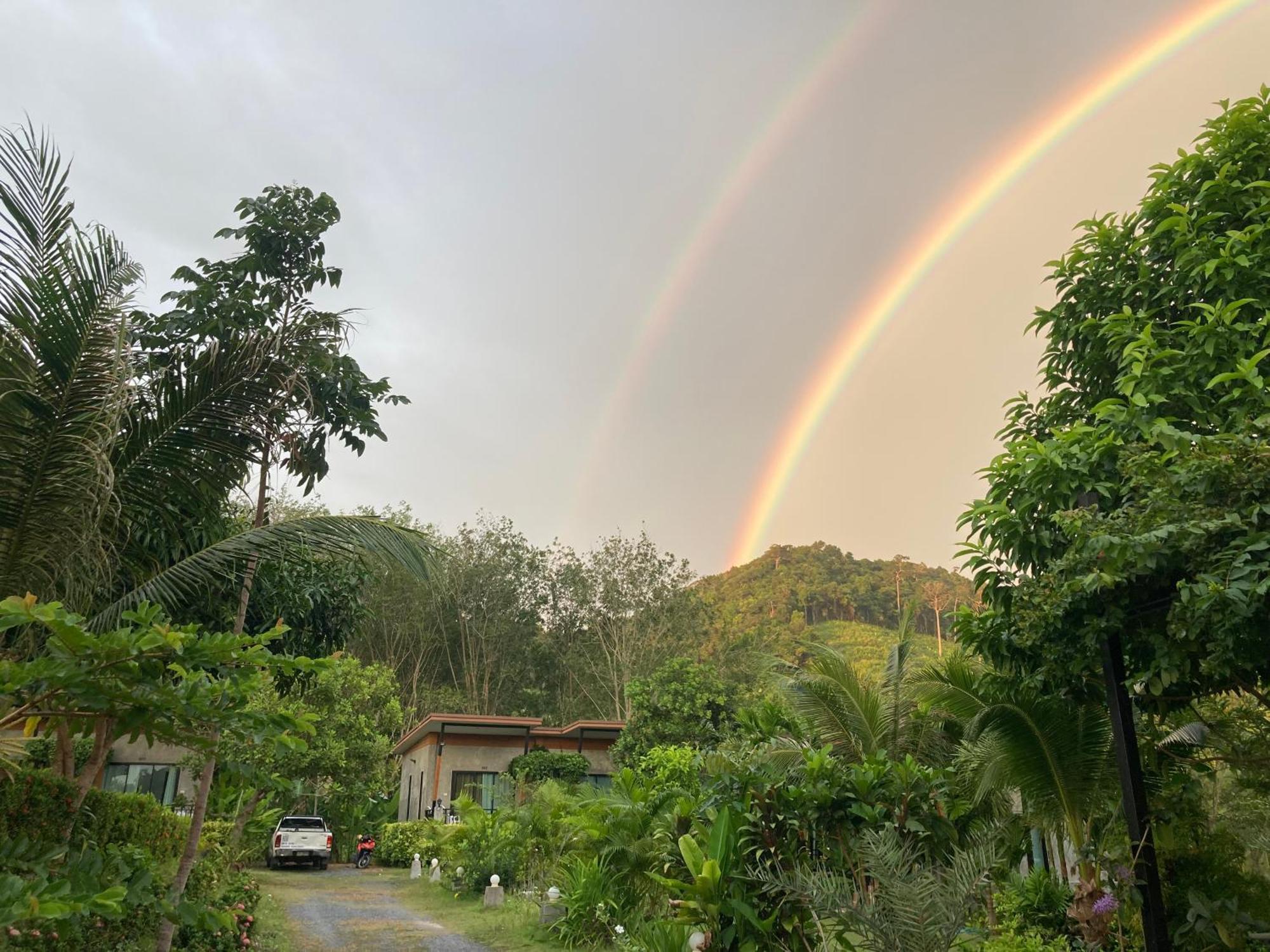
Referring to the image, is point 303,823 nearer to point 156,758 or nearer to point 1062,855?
point 156,758

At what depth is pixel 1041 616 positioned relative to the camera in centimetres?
546

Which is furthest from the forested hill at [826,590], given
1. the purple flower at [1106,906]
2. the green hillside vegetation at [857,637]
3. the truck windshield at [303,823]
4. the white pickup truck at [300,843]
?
the purple flower at [1106,906]

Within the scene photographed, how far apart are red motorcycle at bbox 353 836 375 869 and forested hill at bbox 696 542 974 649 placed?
20.6 meters

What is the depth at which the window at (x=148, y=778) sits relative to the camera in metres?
23.3

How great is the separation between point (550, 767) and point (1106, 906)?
17.7 meters

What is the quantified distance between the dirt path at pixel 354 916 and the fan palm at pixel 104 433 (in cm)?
674

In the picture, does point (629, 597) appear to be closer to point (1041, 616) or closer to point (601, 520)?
point (601, 520)

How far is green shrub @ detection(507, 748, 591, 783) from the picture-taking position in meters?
22.2

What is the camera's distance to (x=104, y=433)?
490cm

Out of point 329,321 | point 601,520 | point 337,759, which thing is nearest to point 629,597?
point 601,520

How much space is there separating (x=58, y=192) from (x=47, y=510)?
2.06m

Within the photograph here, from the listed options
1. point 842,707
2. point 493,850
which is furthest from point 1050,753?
point 493,850

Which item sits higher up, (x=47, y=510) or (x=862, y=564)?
(x=862, y=564)

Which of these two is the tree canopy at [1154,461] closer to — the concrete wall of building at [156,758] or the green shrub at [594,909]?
the green shrub at [594,909]
